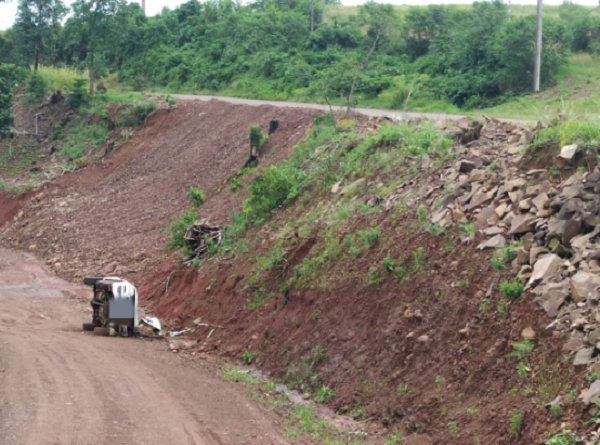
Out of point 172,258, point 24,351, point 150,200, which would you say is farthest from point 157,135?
point 24,351

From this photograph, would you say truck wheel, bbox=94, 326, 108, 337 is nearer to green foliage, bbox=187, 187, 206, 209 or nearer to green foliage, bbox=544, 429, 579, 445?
green foliage, bbox=187, 187, 206, 209

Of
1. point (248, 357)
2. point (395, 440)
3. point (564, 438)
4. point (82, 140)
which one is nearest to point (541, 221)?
point (395, 440)

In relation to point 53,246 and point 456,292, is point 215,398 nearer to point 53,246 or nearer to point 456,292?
point 456,292

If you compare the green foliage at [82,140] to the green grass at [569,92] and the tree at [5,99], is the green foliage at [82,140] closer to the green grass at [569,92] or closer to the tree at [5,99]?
the tree at [5,99]

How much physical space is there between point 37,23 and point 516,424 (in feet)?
149

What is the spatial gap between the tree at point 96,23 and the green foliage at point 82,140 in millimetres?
3914

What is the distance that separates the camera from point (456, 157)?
1761 centimetres

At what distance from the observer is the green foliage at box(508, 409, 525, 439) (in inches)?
451

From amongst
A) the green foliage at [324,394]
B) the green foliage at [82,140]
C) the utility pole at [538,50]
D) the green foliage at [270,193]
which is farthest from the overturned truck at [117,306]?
the green foliage at [82,140]

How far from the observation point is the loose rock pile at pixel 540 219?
1231 centimetres

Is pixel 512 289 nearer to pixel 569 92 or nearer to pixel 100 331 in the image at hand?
pixel 100 331

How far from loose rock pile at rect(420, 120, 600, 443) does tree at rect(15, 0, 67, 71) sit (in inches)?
1505

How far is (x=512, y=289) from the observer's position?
1332 centimetres

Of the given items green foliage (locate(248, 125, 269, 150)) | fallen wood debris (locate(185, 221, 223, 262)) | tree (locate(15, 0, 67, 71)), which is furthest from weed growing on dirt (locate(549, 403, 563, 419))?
tree (locate(15, 0, 67, 71))
